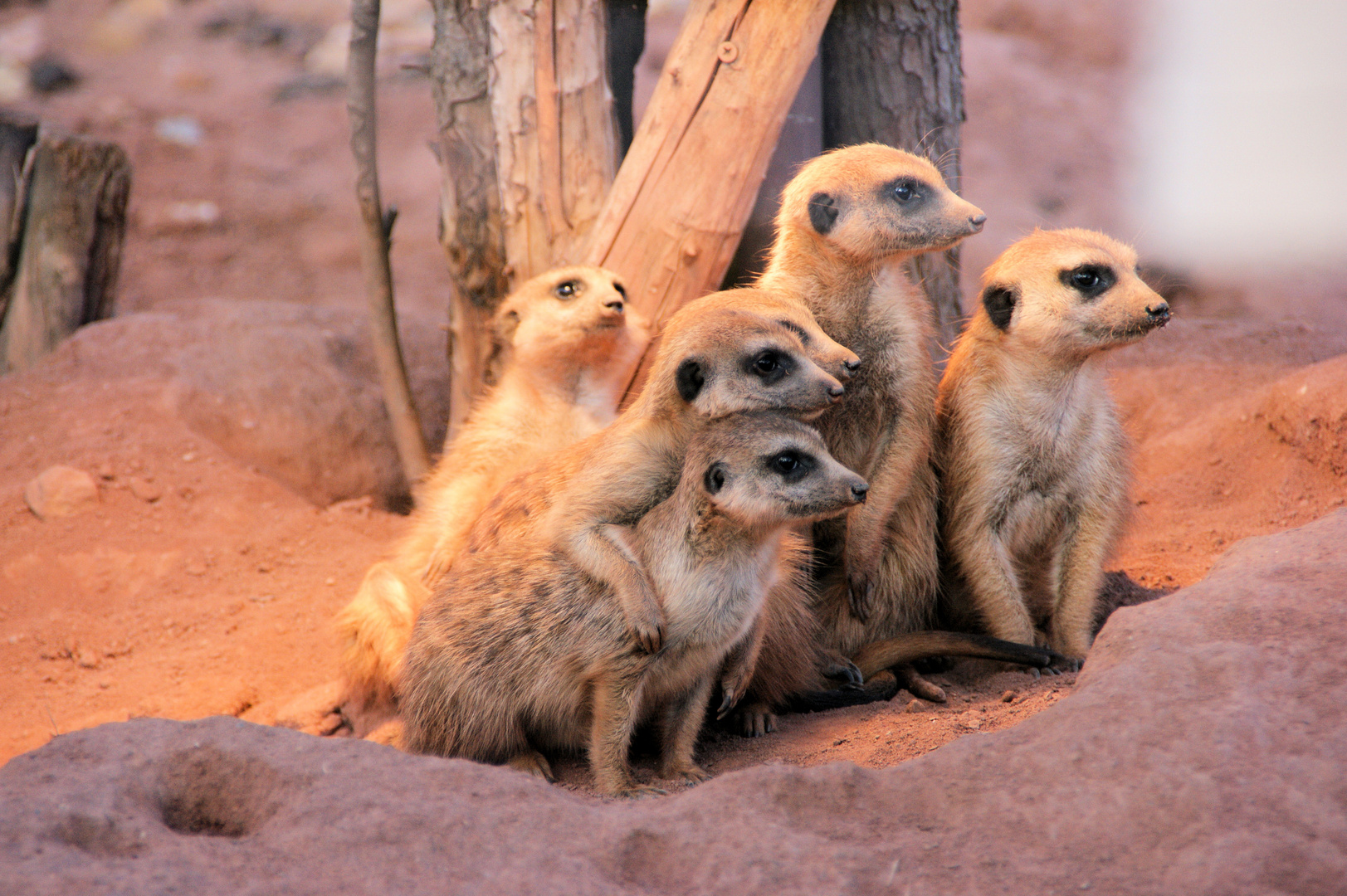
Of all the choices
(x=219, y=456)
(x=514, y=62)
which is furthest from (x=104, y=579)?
(x=514, y=62)

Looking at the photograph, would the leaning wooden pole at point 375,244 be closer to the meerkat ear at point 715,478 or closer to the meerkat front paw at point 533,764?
the meerkat front paw at point 533,764

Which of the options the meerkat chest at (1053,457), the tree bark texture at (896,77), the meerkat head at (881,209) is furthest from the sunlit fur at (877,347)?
the tree bark texture at (896,77)

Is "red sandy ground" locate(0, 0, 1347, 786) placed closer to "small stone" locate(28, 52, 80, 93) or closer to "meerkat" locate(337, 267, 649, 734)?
"meerkat" locate(337, 267, 649, 734)

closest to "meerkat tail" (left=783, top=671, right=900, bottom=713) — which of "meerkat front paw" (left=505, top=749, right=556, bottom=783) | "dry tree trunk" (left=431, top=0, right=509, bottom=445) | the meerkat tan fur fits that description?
the meerkat tan fur

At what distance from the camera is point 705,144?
11.7 feet

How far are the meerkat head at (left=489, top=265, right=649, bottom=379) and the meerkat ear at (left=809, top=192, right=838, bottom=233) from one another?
0.70 meters

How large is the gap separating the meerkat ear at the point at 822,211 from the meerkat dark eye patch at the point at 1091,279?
70 cm

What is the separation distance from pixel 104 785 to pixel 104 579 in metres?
2.78

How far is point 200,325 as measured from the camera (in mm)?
5355

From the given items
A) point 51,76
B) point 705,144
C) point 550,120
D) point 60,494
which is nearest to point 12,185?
point 60,494

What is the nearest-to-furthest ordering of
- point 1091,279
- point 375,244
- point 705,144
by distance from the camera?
1. point 1091,279
2. point 705,144
3. point 375,244

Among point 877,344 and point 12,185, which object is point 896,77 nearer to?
point 877,344

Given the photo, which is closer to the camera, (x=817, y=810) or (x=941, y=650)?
(x=817, y=810)

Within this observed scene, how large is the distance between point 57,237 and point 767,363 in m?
4.70
